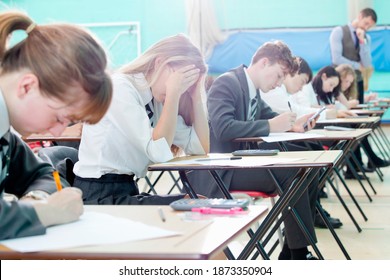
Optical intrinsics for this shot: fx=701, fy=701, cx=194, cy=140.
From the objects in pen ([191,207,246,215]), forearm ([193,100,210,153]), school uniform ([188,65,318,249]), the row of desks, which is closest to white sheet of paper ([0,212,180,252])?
the row of desks

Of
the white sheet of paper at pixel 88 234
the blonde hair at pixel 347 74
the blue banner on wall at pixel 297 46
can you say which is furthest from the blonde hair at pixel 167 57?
the blue banner on wall at pixel 297 46

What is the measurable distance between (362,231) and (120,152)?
6.66ft

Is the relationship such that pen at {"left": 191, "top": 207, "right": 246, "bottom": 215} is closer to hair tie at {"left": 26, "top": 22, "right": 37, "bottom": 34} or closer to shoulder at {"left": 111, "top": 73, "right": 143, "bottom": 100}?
hair tie at {"left": 26, "top": 22, "right": 37, "bottom": 34}

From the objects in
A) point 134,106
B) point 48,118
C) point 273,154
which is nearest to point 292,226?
point 273,154

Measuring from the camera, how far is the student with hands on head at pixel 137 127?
215 cm

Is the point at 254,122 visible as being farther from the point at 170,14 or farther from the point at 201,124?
the point at 170,14

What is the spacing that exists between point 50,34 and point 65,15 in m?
9.59

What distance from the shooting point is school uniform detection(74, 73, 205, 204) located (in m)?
2.15

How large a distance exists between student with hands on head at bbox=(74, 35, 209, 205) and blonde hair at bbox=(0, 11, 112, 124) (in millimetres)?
828

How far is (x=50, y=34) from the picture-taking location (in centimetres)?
128

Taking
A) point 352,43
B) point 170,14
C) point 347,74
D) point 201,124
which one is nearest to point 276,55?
point 201,124

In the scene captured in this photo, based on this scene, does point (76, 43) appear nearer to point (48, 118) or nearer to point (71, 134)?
point (48, 118)

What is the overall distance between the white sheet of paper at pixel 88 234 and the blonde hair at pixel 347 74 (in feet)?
18.5

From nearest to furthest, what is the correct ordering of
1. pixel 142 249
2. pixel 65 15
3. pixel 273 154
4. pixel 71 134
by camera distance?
pixel 142 249 → pixel 273 154 → pixel 71 134 → pixel 65 15
